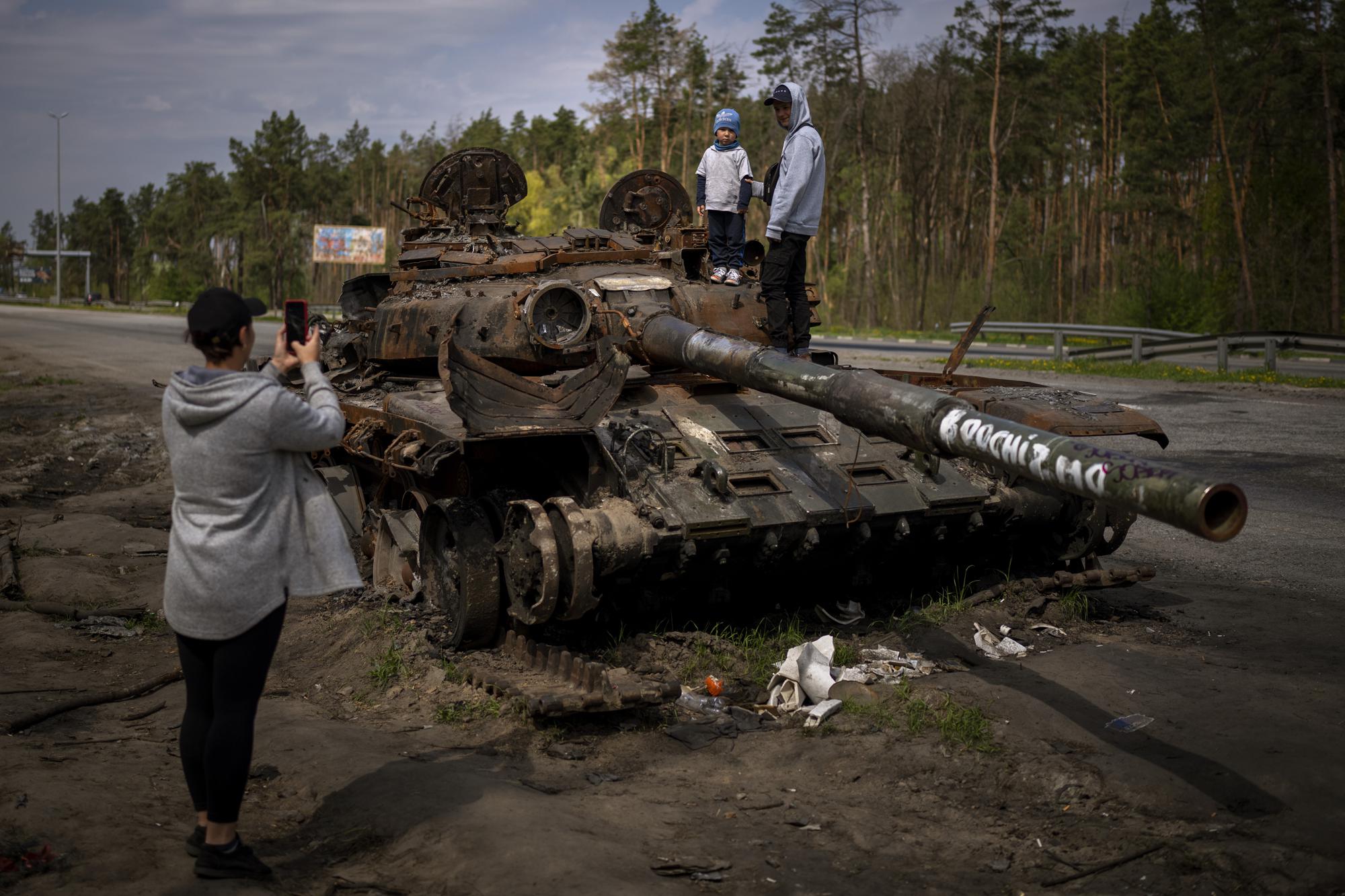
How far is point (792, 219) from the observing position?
28.1ft

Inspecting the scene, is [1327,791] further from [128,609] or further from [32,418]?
[32,418]

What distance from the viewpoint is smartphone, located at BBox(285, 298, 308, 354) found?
454 cm

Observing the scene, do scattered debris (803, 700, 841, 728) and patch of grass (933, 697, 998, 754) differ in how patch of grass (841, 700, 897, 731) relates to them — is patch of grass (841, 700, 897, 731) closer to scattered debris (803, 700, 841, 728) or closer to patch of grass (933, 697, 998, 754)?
scattered debris (803, 700, 841, 728)

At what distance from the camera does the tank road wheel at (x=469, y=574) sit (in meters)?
7.43

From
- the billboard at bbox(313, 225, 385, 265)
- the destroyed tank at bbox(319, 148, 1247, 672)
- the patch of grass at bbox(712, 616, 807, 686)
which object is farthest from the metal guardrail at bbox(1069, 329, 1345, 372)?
the billboard at bbox(313, 225, 385, 265)

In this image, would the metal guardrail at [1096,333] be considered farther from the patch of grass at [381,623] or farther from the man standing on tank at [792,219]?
the patch of grass at [381,623]

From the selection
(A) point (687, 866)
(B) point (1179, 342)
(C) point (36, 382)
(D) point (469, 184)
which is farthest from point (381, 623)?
(B) point (1179, 342)

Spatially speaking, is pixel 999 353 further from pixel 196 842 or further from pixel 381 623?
pixel 196 842

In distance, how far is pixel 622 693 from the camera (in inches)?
243

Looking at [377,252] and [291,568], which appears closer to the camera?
[291,568]

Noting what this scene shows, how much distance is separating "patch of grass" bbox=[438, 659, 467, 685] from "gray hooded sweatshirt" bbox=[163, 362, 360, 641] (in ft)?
9.54

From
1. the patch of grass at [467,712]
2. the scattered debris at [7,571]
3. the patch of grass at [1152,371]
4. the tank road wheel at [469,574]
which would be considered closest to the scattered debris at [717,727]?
the patch of grass at [467,712]

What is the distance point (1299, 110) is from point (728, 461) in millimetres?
28348

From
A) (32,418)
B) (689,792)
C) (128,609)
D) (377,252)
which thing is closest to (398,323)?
(128,609)
